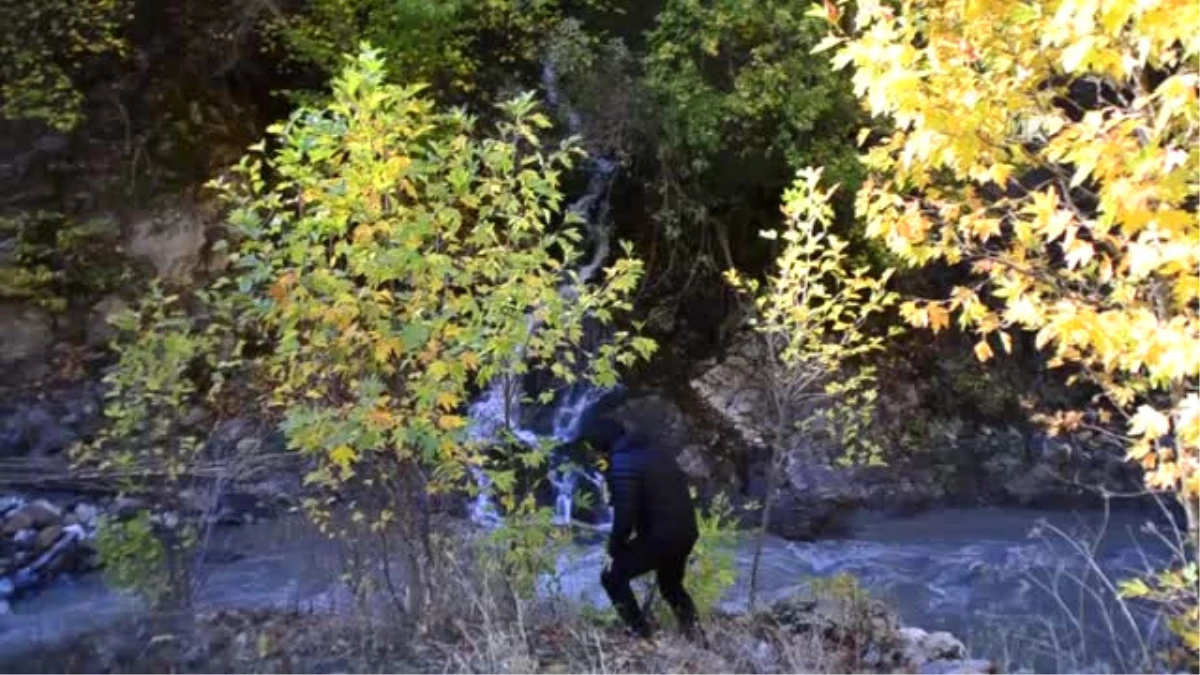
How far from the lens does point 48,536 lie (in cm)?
927

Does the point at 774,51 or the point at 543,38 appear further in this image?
the point at 543,38

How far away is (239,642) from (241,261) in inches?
81.9

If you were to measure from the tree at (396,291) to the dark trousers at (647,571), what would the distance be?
2.20 feet

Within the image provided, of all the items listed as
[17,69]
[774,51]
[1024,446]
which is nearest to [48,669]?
[17,69]

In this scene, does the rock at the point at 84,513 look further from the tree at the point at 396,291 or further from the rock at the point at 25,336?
the tree at the point at 396,291

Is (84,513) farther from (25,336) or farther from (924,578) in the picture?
(924,578)

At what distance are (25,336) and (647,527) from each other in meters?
8.76

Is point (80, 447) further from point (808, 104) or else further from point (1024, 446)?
point (1024, 446)

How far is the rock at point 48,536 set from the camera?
30.1 ft

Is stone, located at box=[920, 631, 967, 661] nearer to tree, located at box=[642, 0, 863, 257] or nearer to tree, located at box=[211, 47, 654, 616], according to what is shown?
tree, located at box=[211, 47, 654, 616]

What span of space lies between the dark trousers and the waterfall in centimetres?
59

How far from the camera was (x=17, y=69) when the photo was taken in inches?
472

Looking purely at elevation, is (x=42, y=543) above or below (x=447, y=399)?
below

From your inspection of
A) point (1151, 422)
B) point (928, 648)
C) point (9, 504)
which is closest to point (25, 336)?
point (9, 504)
